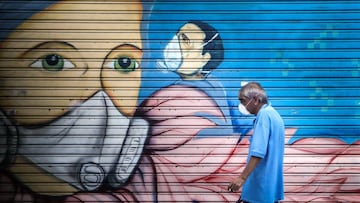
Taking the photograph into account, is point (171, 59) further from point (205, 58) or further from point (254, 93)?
point (254, 93)

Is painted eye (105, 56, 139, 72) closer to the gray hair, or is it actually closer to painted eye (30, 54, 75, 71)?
painted eye (30, 54, 75, 71)

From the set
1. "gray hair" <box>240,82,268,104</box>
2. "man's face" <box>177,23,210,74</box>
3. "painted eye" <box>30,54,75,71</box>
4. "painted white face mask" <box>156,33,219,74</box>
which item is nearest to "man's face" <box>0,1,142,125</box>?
"painted eye" <box>30,54,75,71</box>

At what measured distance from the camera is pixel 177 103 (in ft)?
19.4

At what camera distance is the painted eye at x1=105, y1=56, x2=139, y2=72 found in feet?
19.5

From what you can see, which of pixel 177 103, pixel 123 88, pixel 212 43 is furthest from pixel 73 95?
pixel 212 43

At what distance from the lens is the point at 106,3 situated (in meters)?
5.95

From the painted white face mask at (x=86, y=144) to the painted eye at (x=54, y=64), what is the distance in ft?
1.48

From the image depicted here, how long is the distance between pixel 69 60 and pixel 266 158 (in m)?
2.65

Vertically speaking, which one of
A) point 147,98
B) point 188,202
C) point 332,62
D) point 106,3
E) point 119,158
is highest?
point 106,3

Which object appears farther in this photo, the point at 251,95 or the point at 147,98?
the point at 147,98

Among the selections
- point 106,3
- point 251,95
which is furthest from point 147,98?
point 251,95

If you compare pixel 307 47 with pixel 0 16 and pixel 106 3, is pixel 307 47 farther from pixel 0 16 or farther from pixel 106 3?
pixel 0 16

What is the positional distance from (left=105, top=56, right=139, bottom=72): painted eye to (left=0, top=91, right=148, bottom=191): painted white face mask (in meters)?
0.32

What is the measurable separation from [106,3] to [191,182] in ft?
6.95
